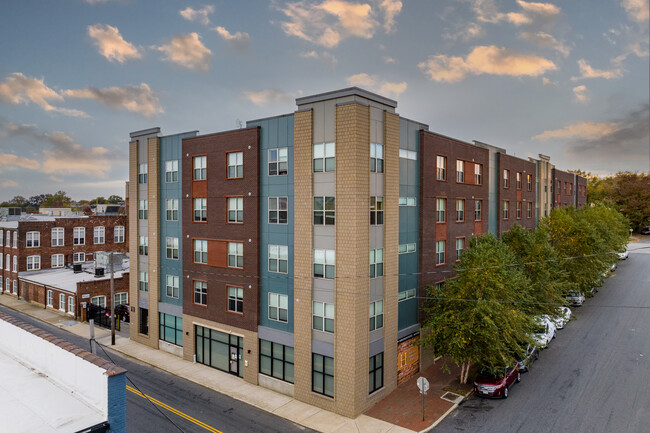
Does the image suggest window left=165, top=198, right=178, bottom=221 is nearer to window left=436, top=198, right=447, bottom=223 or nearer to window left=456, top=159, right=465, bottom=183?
window left=436, top=198, right=447, bottom=223

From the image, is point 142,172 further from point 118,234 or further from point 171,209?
point 118,234

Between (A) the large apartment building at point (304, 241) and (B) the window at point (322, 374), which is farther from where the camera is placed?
(B) the window at point (322, 374)

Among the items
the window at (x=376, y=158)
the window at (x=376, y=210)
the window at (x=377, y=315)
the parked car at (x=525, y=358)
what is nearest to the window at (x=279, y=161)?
the window at (x=376, y=158)

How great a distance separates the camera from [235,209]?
2605 centimetres

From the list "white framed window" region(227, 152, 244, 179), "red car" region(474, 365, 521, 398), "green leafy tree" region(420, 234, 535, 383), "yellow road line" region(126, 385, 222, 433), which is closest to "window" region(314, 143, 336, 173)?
"white framed window" region(227, 152, 244, 179)

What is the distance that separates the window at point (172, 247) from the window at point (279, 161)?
434 inches

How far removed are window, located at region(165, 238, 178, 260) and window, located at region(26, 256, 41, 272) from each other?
29232 millimetres

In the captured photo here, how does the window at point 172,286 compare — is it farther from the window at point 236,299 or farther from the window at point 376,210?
the window at point 376,210

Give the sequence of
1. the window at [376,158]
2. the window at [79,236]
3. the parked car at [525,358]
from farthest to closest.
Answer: the window at [79,236], the parked car at [525,358], the window at [376,158]

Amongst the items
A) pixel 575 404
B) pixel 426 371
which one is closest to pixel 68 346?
pixel 426 371

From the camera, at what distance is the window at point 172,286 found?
29719 millimetres

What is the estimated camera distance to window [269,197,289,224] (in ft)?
77.4

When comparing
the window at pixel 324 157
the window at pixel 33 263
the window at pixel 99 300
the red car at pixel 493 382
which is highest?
the window at pixel 324 157

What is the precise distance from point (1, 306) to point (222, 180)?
3654 cm
